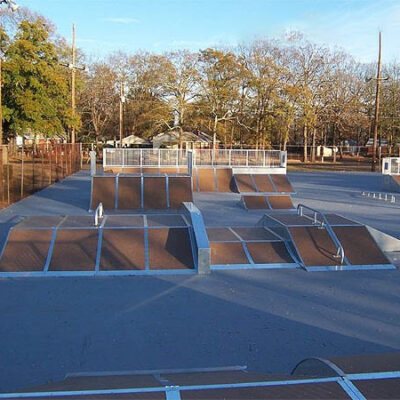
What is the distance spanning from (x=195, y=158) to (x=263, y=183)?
536cm

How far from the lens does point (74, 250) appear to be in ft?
30.4

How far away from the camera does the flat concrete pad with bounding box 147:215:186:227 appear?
10.4 m

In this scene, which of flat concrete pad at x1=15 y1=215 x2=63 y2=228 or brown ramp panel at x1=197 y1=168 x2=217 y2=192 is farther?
brown ramp panel at x1=197 y1=168 x2=217 y2=192

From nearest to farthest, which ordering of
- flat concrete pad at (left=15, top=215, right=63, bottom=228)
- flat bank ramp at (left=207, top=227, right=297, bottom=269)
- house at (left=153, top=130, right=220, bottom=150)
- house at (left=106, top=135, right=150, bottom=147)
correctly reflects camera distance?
flat bank ramp at (left=207, top=227, right=297, bottom=269) < flat concrete pad at (left=15, top=215, right=63, bottom=228) < house at (left=153, top=130, right=220, bottom=150) < house at (left=106, top=135, right=150, bottom=147)

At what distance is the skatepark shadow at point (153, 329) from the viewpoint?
5.23 meters

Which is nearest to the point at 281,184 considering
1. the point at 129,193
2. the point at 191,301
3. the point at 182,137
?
the point at 129,193

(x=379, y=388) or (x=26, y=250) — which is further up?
(x=379, y=388)

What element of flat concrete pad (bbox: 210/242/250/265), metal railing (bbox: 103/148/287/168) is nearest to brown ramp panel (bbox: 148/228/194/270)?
flat concrete pad (bbox: 210/242/250/265)

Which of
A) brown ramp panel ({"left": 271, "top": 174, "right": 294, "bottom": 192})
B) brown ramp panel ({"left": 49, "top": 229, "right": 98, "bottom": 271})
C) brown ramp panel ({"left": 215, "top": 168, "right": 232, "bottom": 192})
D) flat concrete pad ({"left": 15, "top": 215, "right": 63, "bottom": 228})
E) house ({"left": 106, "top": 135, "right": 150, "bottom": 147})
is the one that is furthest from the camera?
house ({"left": 106, "top": 135, "right": 150, "bottom": 147})

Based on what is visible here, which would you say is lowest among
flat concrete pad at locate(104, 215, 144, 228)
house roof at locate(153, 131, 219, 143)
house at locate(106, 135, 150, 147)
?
flat concrete pad at locate(104, 215, 144, 228)

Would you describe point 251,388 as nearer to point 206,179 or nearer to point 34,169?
point 206,179

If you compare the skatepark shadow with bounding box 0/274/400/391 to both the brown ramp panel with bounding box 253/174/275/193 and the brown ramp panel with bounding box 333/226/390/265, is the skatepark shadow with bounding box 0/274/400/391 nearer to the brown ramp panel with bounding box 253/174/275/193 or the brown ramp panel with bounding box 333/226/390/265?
the brown ramp panel with bounding box 333/226/390/265

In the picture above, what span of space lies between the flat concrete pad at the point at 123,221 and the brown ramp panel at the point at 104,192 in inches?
248

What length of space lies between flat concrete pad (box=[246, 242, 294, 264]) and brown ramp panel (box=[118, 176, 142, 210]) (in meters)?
8.58
